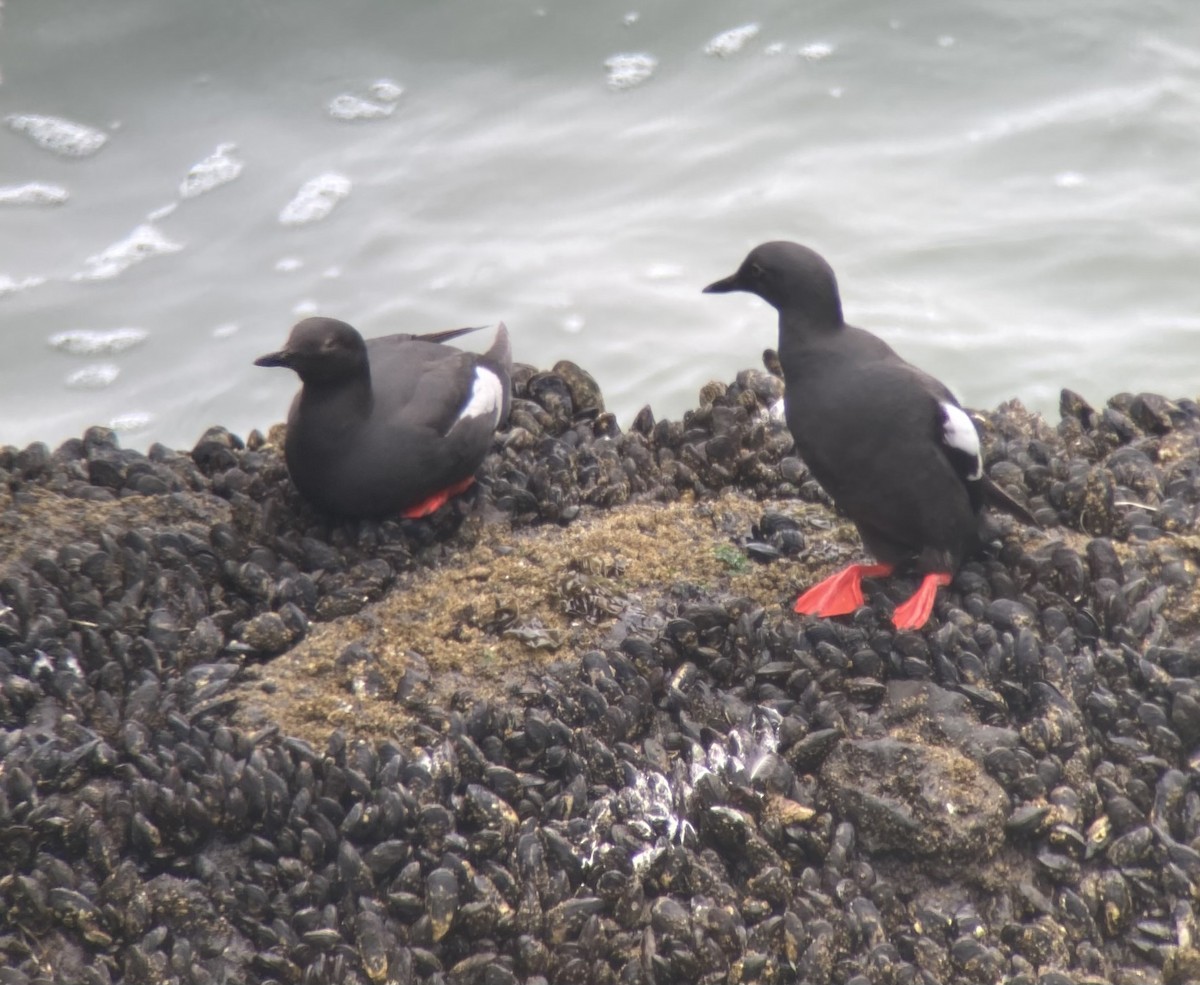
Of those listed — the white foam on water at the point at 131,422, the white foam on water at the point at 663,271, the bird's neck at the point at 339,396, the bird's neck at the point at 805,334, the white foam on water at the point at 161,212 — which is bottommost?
the white foam on water at the point at 131,422

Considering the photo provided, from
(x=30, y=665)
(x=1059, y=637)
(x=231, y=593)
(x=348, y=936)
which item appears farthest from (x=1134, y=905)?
(x=30, y=665)

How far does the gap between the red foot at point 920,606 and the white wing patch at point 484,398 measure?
75.8 inches

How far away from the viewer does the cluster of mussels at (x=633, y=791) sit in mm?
3822

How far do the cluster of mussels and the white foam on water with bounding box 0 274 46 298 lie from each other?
454 cm

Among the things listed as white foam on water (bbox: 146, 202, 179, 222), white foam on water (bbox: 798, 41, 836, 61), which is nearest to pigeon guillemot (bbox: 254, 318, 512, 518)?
white foam on water (bbox: 146, 202, 179, 222)

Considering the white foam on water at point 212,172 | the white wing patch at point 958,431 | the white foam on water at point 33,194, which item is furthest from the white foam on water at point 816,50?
the white wing patch at point 958,431

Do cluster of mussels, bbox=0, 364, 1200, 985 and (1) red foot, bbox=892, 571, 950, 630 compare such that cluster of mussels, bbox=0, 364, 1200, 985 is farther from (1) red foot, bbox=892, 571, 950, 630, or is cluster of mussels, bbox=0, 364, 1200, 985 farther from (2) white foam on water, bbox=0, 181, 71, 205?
(2) white foam on water, bbox=0, 181, 71, 205

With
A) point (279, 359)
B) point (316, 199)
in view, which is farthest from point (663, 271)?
point (279, 359)

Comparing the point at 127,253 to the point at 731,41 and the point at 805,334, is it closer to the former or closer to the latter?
the point at 731,41

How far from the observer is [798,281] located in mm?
4789

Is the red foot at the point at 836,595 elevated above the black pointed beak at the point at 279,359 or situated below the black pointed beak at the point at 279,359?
below

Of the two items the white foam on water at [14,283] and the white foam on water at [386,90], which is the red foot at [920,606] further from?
the white foam on water at [386,90]

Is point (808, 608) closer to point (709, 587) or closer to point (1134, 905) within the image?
point (709, 587)

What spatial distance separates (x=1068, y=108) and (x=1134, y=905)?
809 cm
